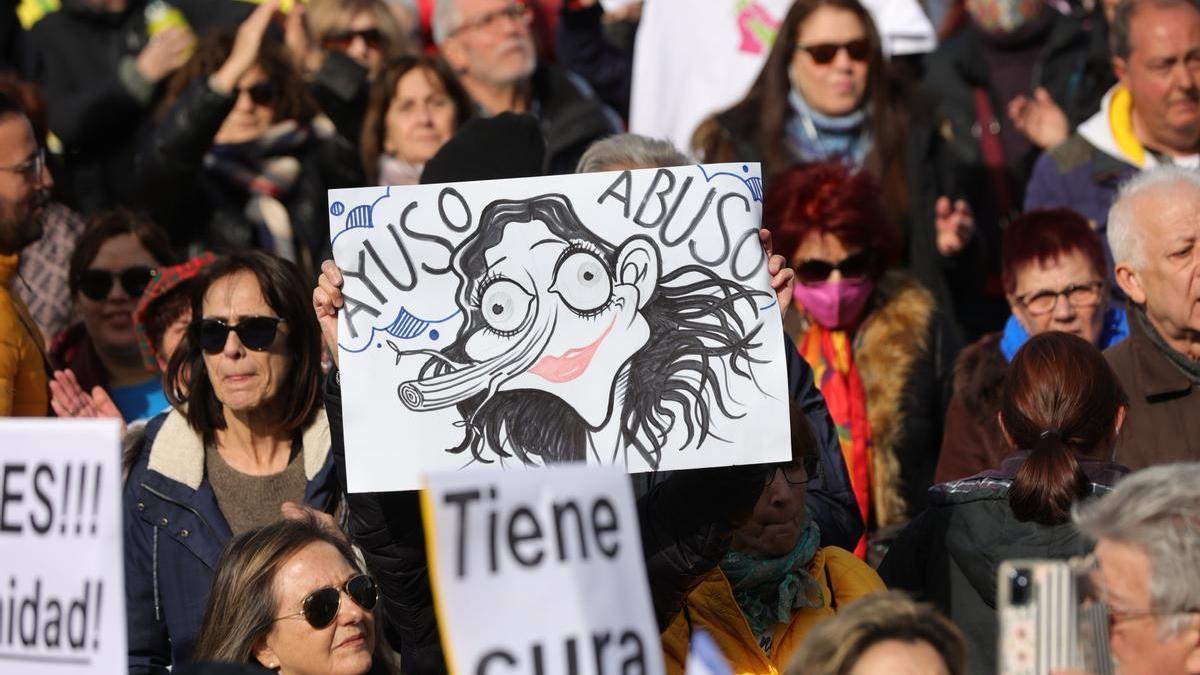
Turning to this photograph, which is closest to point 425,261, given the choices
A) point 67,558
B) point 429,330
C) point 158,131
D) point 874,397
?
point 429,330

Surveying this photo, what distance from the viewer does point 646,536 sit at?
187 inches

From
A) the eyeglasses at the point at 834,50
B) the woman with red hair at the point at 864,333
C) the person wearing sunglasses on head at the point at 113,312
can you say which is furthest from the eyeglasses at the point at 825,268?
the person wearing sunglasses on head at the point at 113,312

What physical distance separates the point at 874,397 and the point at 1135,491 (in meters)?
2.62

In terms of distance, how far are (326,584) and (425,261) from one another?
82 centimetres

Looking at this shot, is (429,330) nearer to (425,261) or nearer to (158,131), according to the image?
(425,261)

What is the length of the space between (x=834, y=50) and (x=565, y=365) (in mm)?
3184

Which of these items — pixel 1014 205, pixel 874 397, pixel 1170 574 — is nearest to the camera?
pixel 1170 574

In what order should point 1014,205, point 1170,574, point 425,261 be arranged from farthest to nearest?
1. point 1014,205
2. point 425,261
3. point 1170,574

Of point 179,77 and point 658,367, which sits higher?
point 179,77

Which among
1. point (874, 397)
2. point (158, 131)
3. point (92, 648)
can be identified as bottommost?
point (92, 648)

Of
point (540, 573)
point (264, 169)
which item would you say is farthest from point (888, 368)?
point (540, 573)

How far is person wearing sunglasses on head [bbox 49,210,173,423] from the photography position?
6652 mm

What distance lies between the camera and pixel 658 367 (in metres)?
4.67

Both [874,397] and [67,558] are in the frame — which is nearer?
[67,558]
